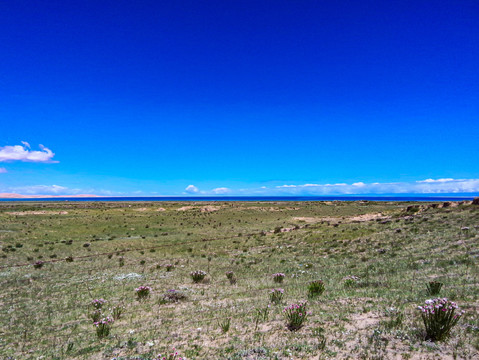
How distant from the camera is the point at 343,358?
611 centimetres

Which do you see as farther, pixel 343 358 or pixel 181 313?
pixel 181 313

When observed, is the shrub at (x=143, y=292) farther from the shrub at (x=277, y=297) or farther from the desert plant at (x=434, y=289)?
the desert plant at (x=434, y=289)

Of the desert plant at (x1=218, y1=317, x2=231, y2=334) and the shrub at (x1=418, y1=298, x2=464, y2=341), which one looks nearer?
the shrub at (x1=418, y1=298, x2=464, y2=341)

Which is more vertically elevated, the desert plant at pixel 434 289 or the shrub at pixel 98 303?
the desert plant at pixel 434 289

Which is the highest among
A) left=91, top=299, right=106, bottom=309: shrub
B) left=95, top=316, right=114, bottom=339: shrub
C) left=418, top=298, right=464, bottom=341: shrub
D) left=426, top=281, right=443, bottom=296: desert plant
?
left=418, top=298, right=464, bottom=341: shrub

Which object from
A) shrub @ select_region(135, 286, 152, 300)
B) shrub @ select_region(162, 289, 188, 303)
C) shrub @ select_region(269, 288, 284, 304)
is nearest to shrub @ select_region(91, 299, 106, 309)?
shrub @ select_region(135, 286, 152, 300)

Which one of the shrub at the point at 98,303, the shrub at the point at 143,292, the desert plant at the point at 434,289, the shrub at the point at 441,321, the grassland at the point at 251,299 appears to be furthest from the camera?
the shrub at the point at 143,292

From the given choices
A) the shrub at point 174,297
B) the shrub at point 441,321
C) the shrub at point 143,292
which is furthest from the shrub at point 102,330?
the shrub at point 441,321

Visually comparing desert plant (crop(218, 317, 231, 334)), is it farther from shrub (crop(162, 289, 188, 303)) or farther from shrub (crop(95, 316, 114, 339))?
shrub (crop(162, 289, 188, 303))

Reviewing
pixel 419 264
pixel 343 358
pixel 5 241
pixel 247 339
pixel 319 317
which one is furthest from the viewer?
pixel 5 241

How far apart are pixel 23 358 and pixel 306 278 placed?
44.5ft

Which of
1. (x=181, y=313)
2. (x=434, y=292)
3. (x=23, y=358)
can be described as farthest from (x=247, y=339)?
(x=434, y=292)

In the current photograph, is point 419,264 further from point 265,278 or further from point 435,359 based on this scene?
point 435,359

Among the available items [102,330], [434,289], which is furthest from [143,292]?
[434,289]
